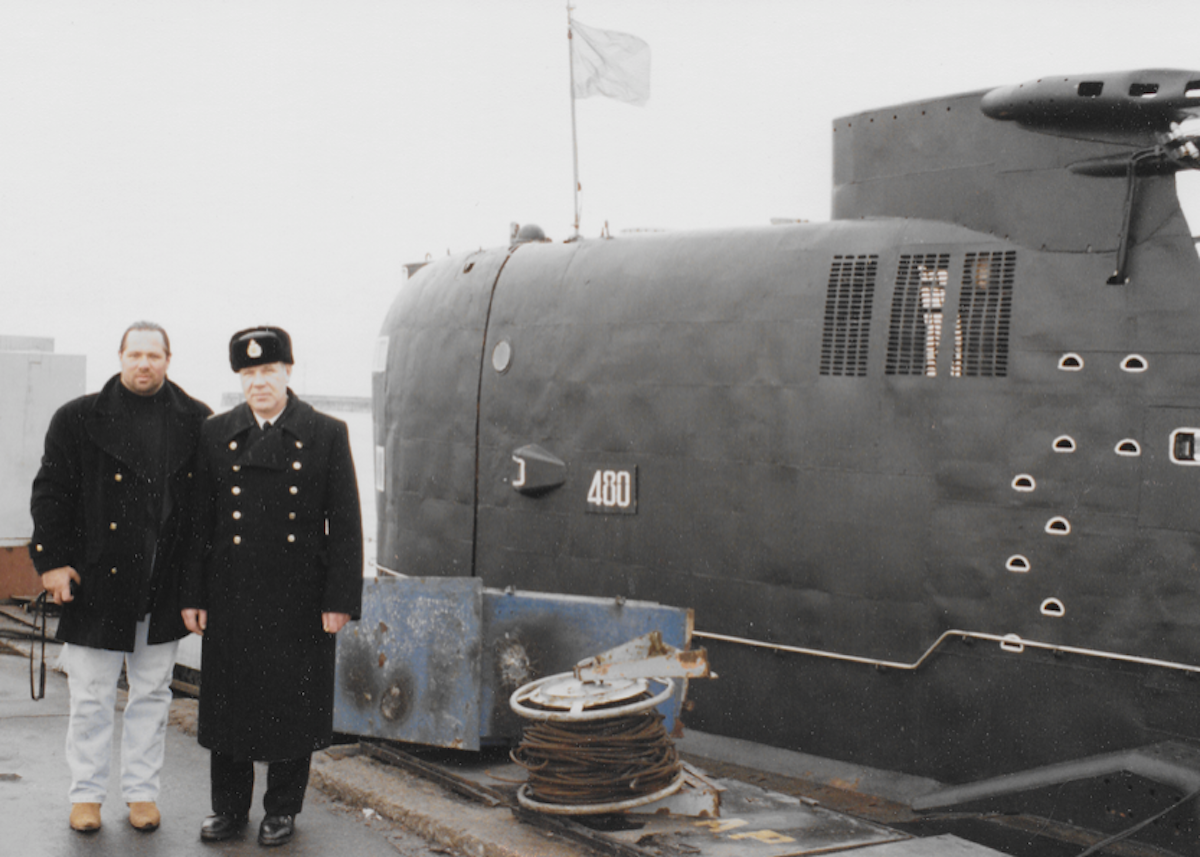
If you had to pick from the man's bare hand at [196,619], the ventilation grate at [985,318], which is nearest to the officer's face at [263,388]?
the man's bare hand at [196,619]

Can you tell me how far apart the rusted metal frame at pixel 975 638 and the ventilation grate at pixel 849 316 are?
1.47 m

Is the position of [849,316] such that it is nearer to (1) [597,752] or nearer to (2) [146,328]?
(1) [597,752]

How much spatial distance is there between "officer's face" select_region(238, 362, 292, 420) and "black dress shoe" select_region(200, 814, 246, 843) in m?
1.70

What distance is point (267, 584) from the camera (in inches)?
197

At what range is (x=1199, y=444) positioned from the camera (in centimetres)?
536

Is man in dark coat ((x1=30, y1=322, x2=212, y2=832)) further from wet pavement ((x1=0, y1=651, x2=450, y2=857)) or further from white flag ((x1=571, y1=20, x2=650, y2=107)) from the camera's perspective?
white flag ((x1=571, y1=20, x2=650, y2=107))

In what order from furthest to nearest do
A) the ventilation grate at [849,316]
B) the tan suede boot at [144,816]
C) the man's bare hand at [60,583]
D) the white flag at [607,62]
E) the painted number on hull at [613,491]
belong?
the white flag at [607,62], the painted number on hull at [613,491], the ventilation grate at [849,316], the tan suede boot at [144,816], the man's bare hand at [60,583]

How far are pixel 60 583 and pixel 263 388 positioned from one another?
1147 millimetres

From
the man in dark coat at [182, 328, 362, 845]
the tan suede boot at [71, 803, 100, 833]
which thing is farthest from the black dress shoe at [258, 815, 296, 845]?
the tan suede boot at [71, 803, 100, 833]

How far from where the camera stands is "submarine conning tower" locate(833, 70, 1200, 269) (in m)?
5.66

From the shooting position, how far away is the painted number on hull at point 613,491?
7.39m

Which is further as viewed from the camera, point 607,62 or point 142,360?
point 607,62

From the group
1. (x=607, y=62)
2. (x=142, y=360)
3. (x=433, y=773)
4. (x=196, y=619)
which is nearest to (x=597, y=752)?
(x=433, y=773)

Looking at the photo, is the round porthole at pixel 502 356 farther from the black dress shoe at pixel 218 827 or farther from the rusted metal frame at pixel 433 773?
the black dress shoe at pixel 218 827
